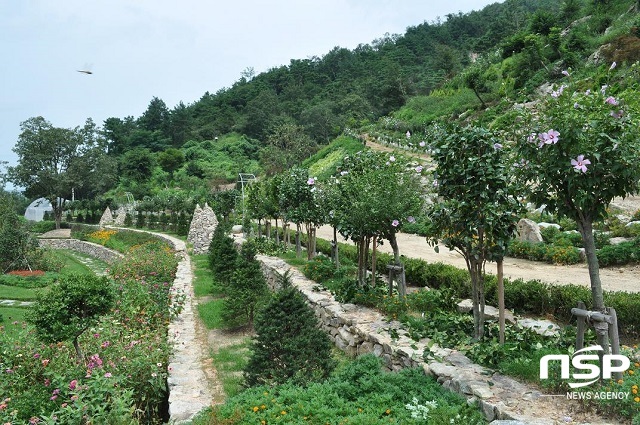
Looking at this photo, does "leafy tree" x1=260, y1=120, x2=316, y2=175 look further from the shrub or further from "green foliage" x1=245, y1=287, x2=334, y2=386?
"green foliage" x1=245, y1=287, x2=334, y2=386

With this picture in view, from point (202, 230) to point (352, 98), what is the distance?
4018cm

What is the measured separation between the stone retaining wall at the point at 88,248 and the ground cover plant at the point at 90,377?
15571mm

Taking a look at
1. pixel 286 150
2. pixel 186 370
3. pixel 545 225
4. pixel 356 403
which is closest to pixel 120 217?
pixel 286 150

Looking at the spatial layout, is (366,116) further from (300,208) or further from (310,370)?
(310,370)

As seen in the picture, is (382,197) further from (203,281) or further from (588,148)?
(203,281)

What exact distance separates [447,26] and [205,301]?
249 ft

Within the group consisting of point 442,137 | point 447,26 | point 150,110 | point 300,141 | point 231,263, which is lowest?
point 231,263

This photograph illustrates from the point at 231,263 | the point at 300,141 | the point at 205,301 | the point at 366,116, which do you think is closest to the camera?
the point at 205,301

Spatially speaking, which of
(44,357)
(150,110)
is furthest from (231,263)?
(150,110)

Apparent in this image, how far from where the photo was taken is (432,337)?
532cm

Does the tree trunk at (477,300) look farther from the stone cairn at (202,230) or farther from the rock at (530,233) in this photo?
the stone cairn at (202,230)

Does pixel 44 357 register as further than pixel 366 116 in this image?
No

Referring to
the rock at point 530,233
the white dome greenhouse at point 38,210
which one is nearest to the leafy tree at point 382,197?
the rock at point 530,233

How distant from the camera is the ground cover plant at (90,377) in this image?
394 cm
